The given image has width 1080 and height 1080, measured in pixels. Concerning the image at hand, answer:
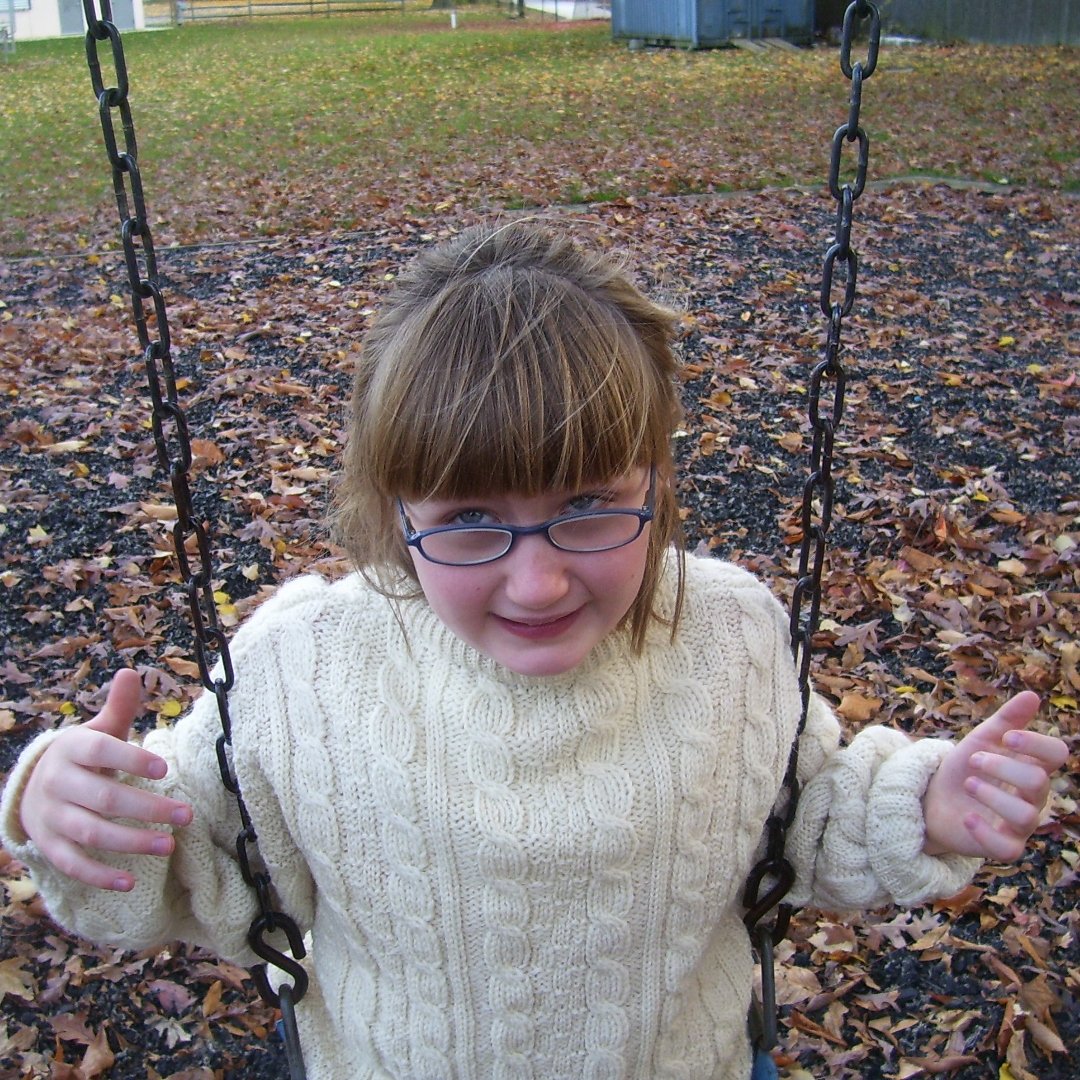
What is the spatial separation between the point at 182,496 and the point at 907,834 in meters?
1.16

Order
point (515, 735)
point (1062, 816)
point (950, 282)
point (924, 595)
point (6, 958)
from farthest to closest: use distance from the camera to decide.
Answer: point (950, 282) → point (924, 595) → point (1062, 816) → point (6, 958) → point (515, 735)

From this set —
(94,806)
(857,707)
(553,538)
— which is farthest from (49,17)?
(553,538)

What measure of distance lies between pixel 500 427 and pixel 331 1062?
1.14 metres

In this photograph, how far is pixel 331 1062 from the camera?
1.95m

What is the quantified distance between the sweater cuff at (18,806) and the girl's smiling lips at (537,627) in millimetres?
645

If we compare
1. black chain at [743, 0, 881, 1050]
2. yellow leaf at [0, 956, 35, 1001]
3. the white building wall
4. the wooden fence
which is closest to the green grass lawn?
yellow leaf at [0, 956, 35, 1001]

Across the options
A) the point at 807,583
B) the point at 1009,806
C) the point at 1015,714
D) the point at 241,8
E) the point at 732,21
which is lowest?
the point at 1009,806

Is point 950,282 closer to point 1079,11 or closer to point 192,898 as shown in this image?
point 192,898

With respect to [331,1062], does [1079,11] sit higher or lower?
higher

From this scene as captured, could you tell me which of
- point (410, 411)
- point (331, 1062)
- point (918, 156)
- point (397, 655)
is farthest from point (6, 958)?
point (918, 156)

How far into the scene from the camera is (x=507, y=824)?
5.63 feet

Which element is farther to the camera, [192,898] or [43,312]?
[43,312]

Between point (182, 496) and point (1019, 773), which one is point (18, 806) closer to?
point (182, 496)

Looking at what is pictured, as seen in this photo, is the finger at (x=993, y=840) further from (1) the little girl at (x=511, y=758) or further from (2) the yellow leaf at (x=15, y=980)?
(2) the yellow leaf at (x=15, y=980)
